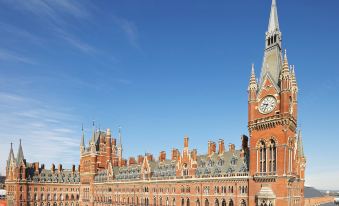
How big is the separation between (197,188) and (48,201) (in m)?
77.3

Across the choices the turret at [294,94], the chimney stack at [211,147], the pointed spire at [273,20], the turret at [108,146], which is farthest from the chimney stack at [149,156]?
the pointed spire at [273,20]

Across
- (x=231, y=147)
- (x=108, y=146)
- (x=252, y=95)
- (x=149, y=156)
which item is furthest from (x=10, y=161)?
(x=252, y=95)

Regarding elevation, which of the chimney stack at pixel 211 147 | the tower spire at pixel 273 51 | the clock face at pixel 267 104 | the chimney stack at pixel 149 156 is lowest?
the chimney stack at pixel 149 156

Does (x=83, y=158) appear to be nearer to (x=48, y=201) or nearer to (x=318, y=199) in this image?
(x=48, y=201)

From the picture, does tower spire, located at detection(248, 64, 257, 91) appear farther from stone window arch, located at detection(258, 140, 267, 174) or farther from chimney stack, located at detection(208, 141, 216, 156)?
chimney stack, located at detection(208, 141, 216, 156)

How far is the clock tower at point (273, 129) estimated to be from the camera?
61.0 metres

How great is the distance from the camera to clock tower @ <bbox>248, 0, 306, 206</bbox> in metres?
61.0

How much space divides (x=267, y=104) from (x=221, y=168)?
→ 19.9 m

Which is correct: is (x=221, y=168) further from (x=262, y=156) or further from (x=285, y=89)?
(x=285, y=89)

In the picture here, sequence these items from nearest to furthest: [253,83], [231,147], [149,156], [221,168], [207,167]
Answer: [253,83] < [221,168] < [207,167] < [231,147] < [149,156]

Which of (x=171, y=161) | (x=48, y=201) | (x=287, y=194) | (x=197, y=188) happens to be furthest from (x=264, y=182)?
(x=48, y=201)

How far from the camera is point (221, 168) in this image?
76688 mm

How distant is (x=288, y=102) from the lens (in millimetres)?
61812

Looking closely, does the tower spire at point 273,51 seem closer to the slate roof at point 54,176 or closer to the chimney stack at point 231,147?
the chimney stack at point 231,147
